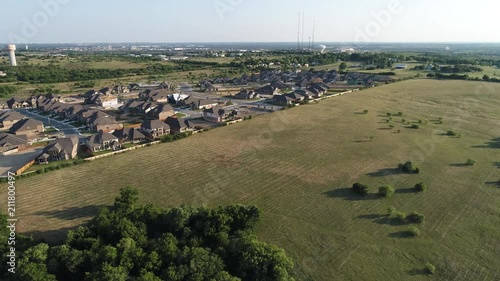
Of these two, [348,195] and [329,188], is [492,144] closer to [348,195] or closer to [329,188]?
[348,195]

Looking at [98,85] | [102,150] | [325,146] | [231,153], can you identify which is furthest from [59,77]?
[325,146]

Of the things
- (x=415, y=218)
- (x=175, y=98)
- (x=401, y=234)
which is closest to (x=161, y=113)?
(x=175, y=98)

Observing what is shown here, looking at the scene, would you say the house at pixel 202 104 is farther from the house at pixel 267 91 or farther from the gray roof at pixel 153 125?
the house at pixel 267 91

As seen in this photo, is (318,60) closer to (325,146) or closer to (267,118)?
(267,118)

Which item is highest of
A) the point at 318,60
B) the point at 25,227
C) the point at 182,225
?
the point at 318,60

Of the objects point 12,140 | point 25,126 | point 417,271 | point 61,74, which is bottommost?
point 417,271

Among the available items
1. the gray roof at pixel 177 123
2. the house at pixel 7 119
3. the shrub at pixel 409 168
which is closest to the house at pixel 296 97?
the gray roof at pixel 177 123

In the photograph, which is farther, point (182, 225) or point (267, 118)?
point (267, 118)
